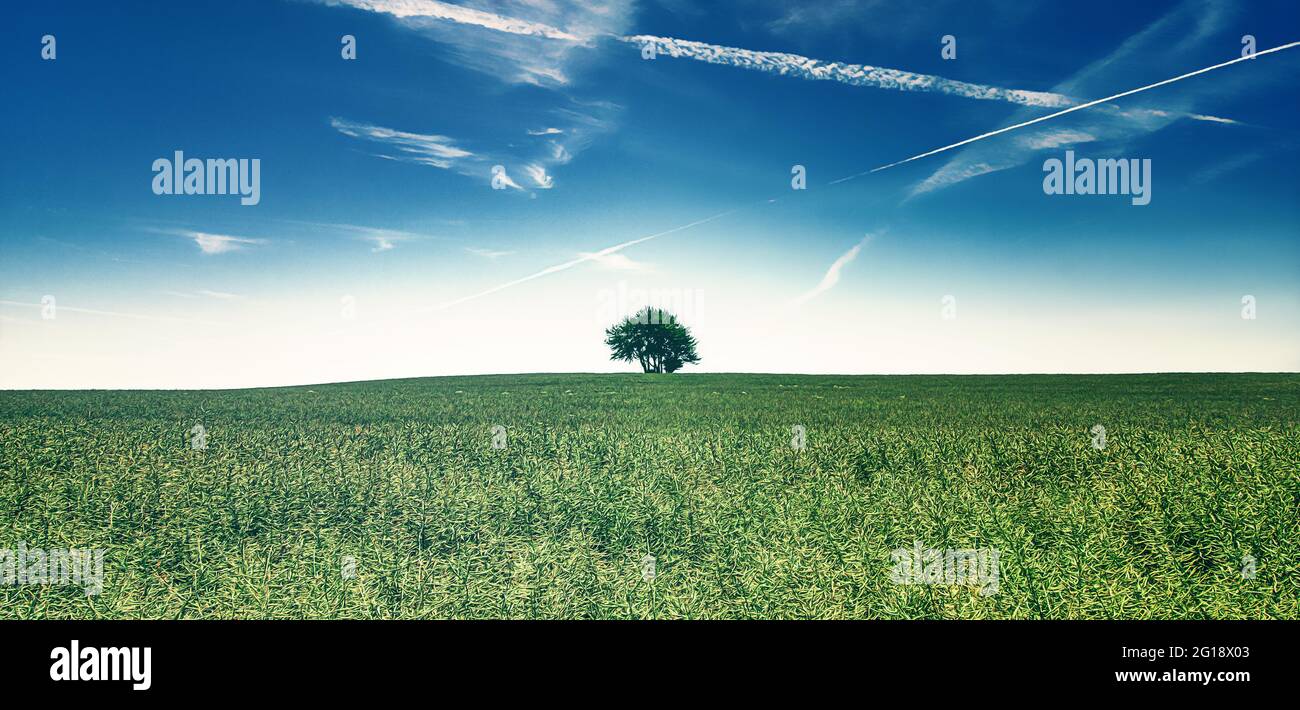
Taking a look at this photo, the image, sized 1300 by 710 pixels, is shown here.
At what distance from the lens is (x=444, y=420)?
15352 mm

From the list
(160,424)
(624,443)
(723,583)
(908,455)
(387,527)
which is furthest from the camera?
(160,424)

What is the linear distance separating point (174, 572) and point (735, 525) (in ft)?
17.2

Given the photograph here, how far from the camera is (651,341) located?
69.1 m

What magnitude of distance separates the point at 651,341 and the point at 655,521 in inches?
2455

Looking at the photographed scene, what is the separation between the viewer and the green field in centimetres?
534

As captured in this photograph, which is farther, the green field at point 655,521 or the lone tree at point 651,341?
the lone tree at point 651,341

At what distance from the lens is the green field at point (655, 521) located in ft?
17.5

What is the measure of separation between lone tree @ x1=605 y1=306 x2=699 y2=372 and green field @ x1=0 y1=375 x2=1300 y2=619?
57013 mm

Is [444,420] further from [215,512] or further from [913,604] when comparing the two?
[913,604]

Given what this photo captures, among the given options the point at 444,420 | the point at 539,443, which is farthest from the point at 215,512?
the point at 444,420

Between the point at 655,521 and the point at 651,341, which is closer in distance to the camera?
the point at 655,521

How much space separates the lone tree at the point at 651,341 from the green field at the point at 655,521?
57013 millimetres

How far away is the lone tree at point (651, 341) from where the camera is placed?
2704 inches
